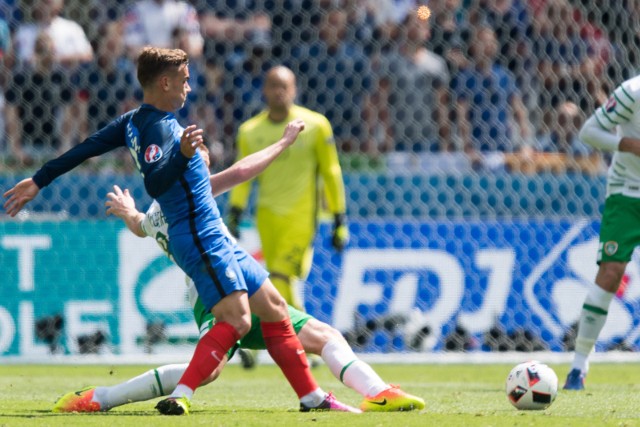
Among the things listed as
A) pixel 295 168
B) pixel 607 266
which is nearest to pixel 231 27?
pixel 295 168

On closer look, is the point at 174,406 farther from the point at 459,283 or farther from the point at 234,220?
the point at 459,283

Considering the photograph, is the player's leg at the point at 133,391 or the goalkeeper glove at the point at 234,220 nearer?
the player's leg at the point at 133,391

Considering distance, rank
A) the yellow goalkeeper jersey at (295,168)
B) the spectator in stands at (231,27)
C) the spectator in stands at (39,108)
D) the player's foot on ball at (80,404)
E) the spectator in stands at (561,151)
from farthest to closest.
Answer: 1. the spectator in stands at (231,27)
2. the spectator in stands at (561,151)
3. the spectator in stands at (39,108)
4. the yellow goalkeeper jersey at (295,168)
5. the player's foot on ball at (80,404)

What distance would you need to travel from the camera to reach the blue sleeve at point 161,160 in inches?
200

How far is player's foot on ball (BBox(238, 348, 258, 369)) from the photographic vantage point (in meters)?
9.40

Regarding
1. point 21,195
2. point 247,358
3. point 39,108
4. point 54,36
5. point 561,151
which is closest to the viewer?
point 21,195

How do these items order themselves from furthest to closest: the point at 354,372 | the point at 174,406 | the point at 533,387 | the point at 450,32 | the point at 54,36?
the point at 450,32 < the point at 54,36 < the point at 533,387 < the point at 354,372 < the point at 174,406

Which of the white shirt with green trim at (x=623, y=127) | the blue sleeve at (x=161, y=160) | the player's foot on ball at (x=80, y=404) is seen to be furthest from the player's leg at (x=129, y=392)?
the white shirt with green trim at (x=623, y=127)

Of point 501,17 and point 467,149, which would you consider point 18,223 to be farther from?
point 501,17

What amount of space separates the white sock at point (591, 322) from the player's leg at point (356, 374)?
2.30 m

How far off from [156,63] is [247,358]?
4.55m

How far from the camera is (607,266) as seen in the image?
7.47m

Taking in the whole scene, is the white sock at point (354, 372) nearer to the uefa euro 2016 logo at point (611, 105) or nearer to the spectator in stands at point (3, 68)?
the uefa euro 2016 logo at point (611, 105)

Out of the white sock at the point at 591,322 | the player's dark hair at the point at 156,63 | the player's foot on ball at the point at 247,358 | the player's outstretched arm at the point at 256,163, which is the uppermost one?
the player's dark hair at the point at 156,63
